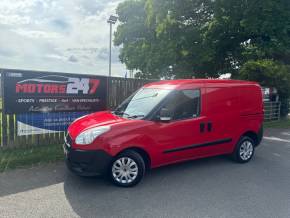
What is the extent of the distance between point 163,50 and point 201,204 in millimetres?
13632

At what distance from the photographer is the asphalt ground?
377 centimetres

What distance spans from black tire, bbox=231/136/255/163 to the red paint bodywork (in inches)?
6.7

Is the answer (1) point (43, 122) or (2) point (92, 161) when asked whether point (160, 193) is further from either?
(1) point (43, 122)

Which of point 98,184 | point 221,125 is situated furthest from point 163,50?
point 98,184

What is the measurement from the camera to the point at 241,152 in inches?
244

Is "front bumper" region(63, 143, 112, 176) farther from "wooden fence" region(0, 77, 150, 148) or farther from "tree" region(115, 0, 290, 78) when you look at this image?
"tree" region(115, 0, 290, 78)

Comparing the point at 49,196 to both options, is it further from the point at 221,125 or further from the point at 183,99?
the point at 221,125

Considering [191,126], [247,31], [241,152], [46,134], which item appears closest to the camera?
[191,126]

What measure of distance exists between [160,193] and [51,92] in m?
4.27

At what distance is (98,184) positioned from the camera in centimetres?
470

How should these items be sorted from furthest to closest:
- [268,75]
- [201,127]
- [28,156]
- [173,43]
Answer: [173,43], [268,75], [28,156], [201,127]

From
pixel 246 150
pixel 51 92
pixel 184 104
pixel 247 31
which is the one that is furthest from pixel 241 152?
pixel 247 31

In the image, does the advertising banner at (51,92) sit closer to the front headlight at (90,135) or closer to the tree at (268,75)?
the front headlight at (90,135)

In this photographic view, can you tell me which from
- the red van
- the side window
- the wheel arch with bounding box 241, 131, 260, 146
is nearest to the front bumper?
the red van
